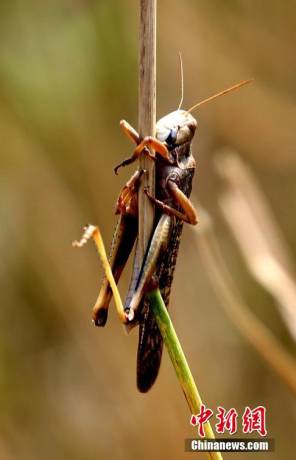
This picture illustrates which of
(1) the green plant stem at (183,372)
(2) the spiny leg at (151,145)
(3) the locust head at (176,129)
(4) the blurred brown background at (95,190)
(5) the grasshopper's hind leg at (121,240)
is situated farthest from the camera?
(4) the blurred brown background at (95,190)

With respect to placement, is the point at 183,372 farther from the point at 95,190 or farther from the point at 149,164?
the point at 95,190

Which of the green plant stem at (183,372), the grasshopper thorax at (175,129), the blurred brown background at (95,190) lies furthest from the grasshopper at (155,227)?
the blurred brown background at (95,190)

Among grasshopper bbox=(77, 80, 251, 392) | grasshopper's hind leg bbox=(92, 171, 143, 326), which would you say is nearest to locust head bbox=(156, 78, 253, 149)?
grasshopper bbox=(77, 80, 251, 392)

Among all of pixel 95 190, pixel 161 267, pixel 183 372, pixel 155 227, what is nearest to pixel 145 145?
pixel 155 227

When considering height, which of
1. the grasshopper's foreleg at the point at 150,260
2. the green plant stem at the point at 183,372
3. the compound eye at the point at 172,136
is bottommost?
the green plant stem at the point at 183,372

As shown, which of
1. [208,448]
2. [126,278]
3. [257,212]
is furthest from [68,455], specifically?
[208,448]

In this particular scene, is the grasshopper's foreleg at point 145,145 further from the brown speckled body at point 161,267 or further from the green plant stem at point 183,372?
the green plant stem at point 183,372

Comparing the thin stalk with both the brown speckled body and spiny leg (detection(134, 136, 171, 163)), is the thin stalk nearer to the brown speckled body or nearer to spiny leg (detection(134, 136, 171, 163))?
spiny leg (detection(134, 136, 171, 163))

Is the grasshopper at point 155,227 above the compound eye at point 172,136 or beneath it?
beneath
